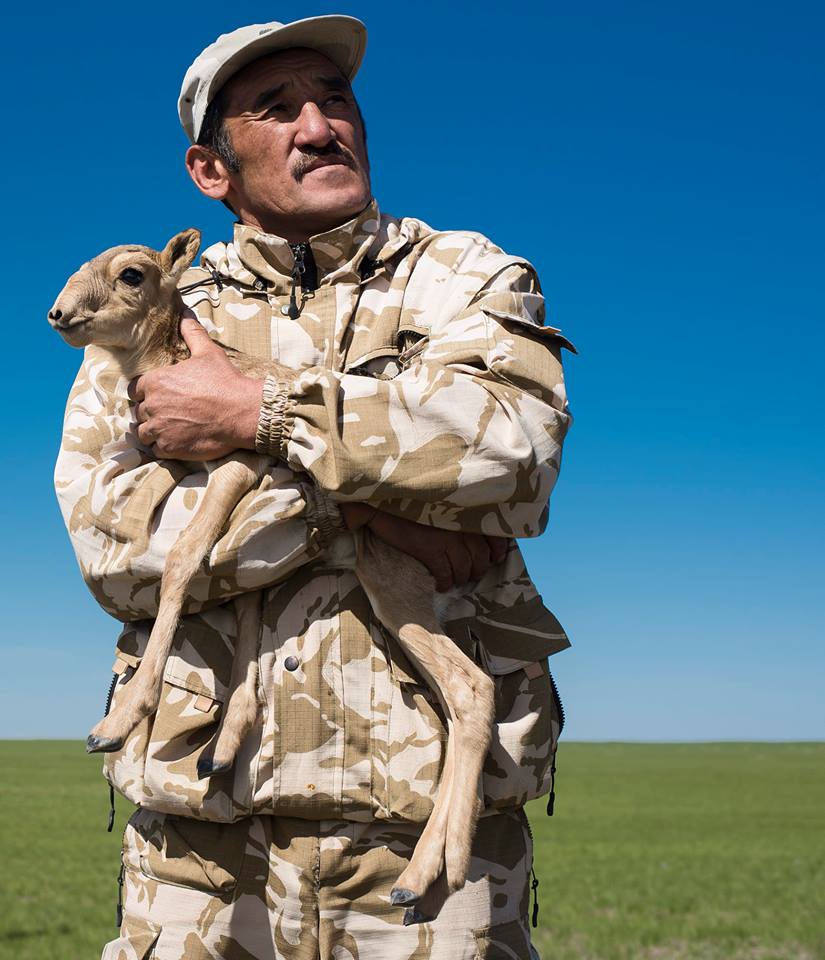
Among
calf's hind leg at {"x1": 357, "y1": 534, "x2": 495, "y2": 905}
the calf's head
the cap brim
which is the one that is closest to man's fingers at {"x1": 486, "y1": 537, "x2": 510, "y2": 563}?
calf's hind leg at {"x1": 357, "y1": 534, "x2": 495, "y2": 905}

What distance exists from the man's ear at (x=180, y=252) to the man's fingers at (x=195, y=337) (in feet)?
0.94

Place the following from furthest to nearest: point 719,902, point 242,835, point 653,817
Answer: point 653,817 < point 719,902 < point 242,835

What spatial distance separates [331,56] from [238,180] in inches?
28.8

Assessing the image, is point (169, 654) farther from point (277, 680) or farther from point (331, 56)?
point (331, 56)

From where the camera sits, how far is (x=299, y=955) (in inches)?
177

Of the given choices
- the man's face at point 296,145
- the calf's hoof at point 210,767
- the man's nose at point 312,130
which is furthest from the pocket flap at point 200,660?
the man's nose at point 312,130

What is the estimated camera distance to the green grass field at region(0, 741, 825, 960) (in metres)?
14.8

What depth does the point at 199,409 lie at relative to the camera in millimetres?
4578

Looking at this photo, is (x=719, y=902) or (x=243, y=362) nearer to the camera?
(x=243, y=362)

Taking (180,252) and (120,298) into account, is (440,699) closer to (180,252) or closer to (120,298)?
(120,298)

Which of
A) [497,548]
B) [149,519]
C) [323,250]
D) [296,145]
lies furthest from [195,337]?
[497,548]

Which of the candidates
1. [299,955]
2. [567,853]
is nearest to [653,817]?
[567,853]

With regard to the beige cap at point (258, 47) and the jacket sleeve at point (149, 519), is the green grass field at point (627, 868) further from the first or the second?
the beige cap at point (258, 47)

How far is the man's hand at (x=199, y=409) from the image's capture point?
4.51 metres
